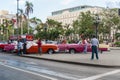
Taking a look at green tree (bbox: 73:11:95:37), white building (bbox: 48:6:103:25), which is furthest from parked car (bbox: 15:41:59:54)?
white building (bbox: 48:6:103:25)

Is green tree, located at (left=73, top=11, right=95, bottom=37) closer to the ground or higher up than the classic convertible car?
higher up

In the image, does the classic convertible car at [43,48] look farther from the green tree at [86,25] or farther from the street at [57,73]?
the green tree at [86,25]

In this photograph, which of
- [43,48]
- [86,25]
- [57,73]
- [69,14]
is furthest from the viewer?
[69,14]

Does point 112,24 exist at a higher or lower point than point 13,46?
higher

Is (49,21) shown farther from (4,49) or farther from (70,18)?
(4,49)

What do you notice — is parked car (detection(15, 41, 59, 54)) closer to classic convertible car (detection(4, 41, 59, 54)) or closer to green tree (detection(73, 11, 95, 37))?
classic convertible car (detection(4, 41, 59, 54))

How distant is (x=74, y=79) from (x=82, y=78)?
0.48 m

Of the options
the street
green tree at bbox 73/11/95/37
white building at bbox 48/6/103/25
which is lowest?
the street

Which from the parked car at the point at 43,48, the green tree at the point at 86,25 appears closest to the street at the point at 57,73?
the parked car at the point at 43,48

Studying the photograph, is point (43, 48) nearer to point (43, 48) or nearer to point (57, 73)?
point (43, 48)

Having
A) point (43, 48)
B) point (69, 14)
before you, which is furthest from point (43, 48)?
point (69, 14)

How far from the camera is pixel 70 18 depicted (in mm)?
174875

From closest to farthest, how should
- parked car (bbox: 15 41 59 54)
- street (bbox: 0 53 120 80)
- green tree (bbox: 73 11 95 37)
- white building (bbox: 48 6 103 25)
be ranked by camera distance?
street (bbox: 0 53 120 80), parked car (bbox: 15 41 59 54), green tree (bbox: 73 11 95 37), white building (bbox: 48 6 103 25)

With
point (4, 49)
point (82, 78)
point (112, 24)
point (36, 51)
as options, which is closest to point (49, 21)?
point (112, 24)
